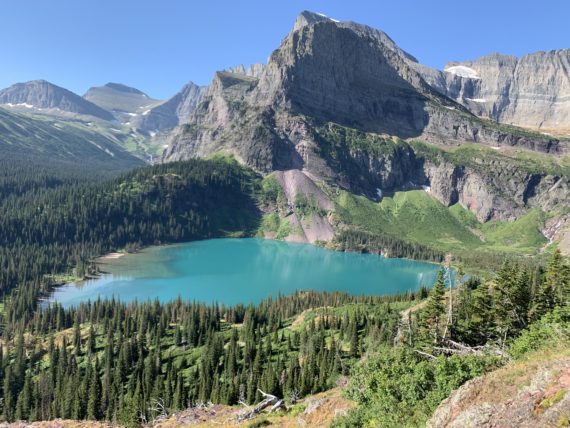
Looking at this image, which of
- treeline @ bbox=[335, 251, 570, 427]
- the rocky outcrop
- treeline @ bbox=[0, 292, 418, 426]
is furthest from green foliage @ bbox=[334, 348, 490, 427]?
treeline @ bbox=[0, 292, 418, 426]

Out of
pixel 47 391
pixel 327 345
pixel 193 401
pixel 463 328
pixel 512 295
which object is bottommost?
pixel 47 391

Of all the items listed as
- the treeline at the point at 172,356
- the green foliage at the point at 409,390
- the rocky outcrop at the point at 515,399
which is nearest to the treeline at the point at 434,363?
the green foliage at the point at 409,390

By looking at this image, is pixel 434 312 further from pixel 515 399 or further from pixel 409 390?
pixel 515 399

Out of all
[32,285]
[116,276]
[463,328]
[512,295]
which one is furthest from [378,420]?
[116,276]

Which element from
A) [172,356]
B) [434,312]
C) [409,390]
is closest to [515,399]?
[409,390]

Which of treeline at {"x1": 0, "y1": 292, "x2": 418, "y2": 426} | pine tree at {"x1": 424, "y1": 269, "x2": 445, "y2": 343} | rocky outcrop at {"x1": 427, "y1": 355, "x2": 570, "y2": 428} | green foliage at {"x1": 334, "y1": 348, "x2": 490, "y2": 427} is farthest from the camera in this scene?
treeline at {"x1": 0, "y1": 292, "x2": 418, "y2": 426}

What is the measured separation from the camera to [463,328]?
181ft

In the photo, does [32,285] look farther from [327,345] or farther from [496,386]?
[496,386]

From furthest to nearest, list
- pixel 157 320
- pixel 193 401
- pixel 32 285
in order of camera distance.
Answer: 1. pixel 32 285
2. pixel 157 320
3. pixel 193 401

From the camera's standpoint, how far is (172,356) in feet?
333

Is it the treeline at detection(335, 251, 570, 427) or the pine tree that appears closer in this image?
the treeline at detection(335, 251, 570, 427)

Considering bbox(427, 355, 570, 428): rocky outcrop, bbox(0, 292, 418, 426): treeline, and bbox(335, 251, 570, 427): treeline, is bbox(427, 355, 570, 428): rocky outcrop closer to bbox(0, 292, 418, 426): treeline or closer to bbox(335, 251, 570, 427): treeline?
bbox(335, 251, 570, 427): treeline

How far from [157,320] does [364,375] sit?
328 feet

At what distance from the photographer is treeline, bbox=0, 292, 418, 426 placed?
73.9 meters
